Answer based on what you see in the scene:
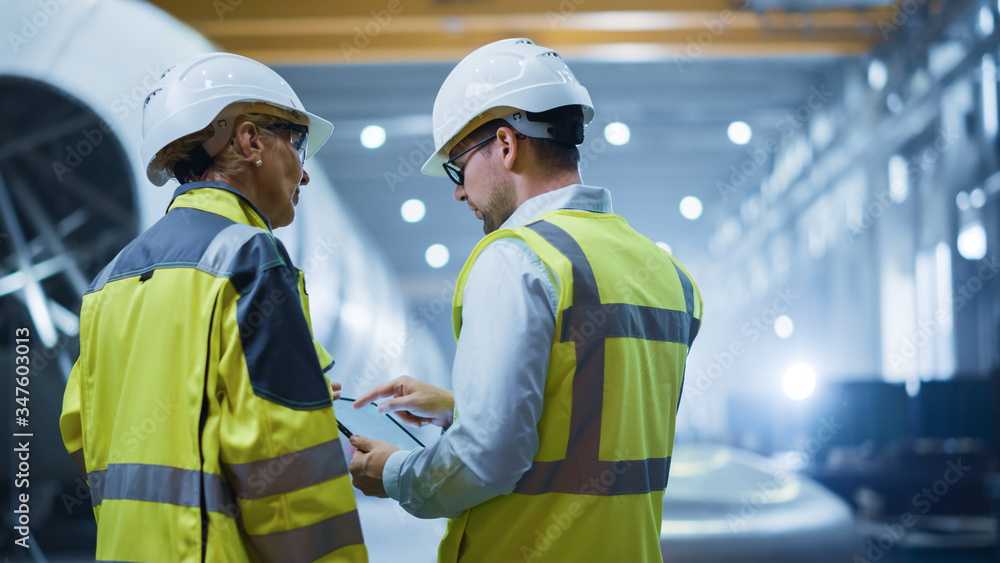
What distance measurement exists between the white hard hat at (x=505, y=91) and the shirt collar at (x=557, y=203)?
0.49 feet

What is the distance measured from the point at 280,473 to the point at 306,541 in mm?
119

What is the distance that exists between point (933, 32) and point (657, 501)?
17.6 ft

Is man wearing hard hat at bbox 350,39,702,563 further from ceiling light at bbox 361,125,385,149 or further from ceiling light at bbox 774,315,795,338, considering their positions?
ceiling light at bbox 774,315,795,338

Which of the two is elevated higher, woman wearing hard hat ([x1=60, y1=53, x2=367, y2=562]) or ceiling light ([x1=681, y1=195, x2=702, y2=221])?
ceiling light ([x1=681, y1=195, x2=702, y2=221])

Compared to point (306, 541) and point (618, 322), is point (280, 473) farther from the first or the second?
point (618, 322)

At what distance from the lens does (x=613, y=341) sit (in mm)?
1316

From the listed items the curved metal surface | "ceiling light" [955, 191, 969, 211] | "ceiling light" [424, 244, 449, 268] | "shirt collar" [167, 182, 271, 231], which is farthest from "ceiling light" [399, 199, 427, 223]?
"shirt collar" [167, 182, 271, 231]

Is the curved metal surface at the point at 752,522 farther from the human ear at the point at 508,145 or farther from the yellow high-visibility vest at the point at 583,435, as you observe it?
the human ear at the point at 508,145

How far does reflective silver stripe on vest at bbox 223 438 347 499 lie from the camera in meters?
1.15

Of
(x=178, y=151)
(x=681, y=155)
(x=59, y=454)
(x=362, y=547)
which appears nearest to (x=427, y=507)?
(x=362, y=547)

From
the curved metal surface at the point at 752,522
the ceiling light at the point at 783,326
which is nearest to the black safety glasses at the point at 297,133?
the curved metal surface at the point at 752,522

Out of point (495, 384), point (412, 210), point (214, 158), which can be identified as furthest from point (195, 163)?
point (412, 210)

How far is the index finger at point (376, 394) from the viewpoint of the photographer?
1.64 metres

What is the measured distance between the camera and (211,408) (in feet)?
3.88
